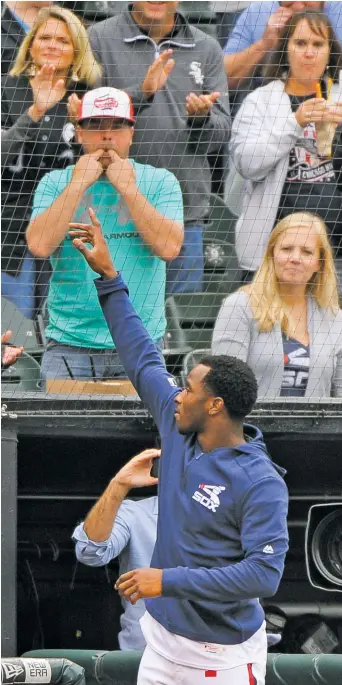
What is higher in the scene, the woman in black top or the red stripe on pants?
the woman in black top

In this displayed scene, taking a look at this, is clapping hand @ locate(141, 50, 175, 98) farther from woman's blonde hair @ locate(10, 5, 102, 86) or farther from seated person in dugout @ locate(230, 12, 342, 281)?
seated person in dugout @ locate(230, 12, 342, 281)

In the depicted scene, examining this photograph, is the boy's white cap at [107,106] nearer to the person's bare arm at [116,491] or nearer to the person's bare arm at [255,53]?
the person's bare arm at [255,53]

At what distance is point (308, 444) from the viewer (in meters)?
5.62

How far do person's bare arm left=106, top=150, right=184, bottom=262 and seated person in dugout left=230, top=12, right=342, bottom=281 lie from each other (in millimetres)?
593

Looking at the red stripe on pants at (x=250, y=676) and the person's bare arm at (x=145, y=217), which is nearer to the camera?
the red stripe on pants at (x=250, y=676)

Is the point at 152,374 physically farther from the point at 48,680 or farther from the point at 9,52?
the point at 9,52

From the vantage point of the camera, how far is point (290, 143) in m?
6.12

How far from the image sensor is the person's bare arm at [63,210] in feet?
18.3

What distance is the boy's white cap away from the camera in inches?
222

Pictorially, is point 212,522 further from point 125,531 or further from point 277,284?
point 277,284

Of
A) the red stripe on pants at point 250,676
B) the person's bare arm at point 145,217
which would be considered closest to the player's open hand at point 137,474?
the red stripe on pants at point 250,676

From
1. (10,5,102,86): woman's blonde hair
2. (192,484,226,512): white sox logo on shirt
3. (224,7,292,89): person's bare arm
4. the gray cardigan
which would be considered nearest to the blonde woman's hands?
(10,5,102,86): woman's blonde hair

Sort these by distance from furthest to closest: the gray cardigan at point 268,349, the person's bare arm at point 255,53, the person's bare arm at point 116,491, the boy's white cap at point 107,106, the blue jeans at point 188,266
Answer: the person's bare arm at point 255,53 < the blue jeans at point 188,266 < the boy's white cap at point 107,106 < the gray cardigan at point 268,349 < the person's bare arm at point 116,491

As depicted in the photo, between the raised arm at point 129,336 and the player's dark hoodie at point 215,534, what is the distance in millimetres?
10
